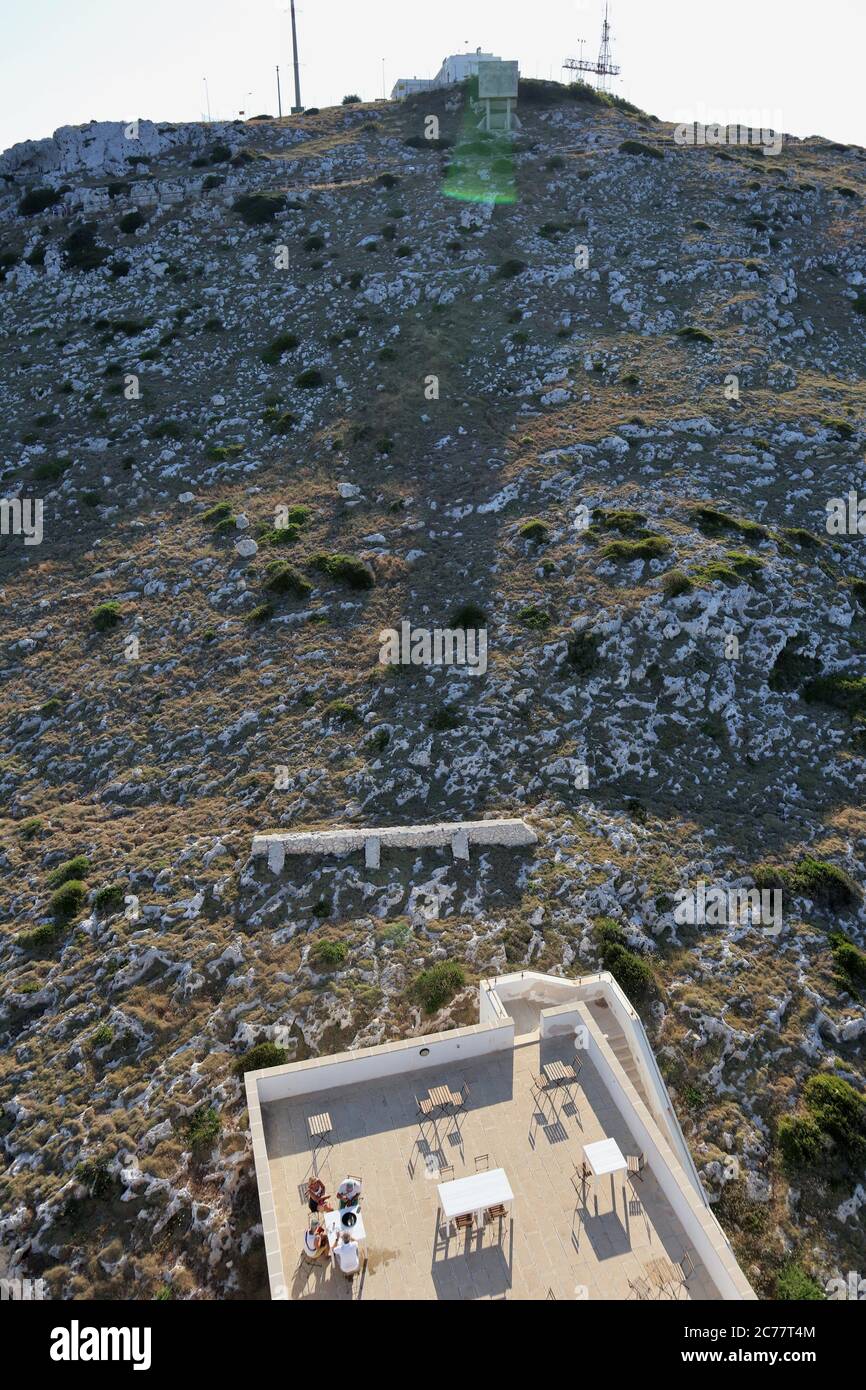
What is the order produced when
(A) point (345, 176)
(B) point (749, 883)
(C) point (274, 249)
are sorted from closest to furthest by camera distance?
(B) point (749, 883), (C) point (274, 249), (A) point (345, 176)

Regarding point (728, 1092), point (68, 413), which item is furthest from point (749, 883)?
point (68, 413)

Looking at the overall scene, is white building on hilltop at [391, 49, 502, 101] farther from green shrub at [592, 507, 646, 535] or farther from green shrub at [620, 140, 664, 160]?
green shrub at [592, 507, 646, 535]

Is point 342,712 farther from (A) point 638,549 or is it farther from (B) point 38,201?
(B) point 38,201

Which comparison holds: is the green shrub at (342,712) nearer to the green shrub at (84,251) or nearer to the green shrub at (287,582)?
the green shrub at (287,582)

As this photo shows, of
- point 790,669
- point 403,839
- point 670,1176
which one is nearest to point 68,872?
point 403,839

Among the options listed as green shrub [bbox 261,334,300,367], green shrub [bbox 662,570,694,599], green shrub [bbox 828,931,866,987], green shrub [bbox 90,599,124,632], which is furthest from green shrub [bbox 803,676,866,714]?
green shrub [bbox 261,334,300,367]

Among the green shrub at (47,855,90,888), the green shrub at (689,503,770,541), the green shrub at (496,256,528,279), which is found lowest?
the green shrub at (47,855,90,888)
